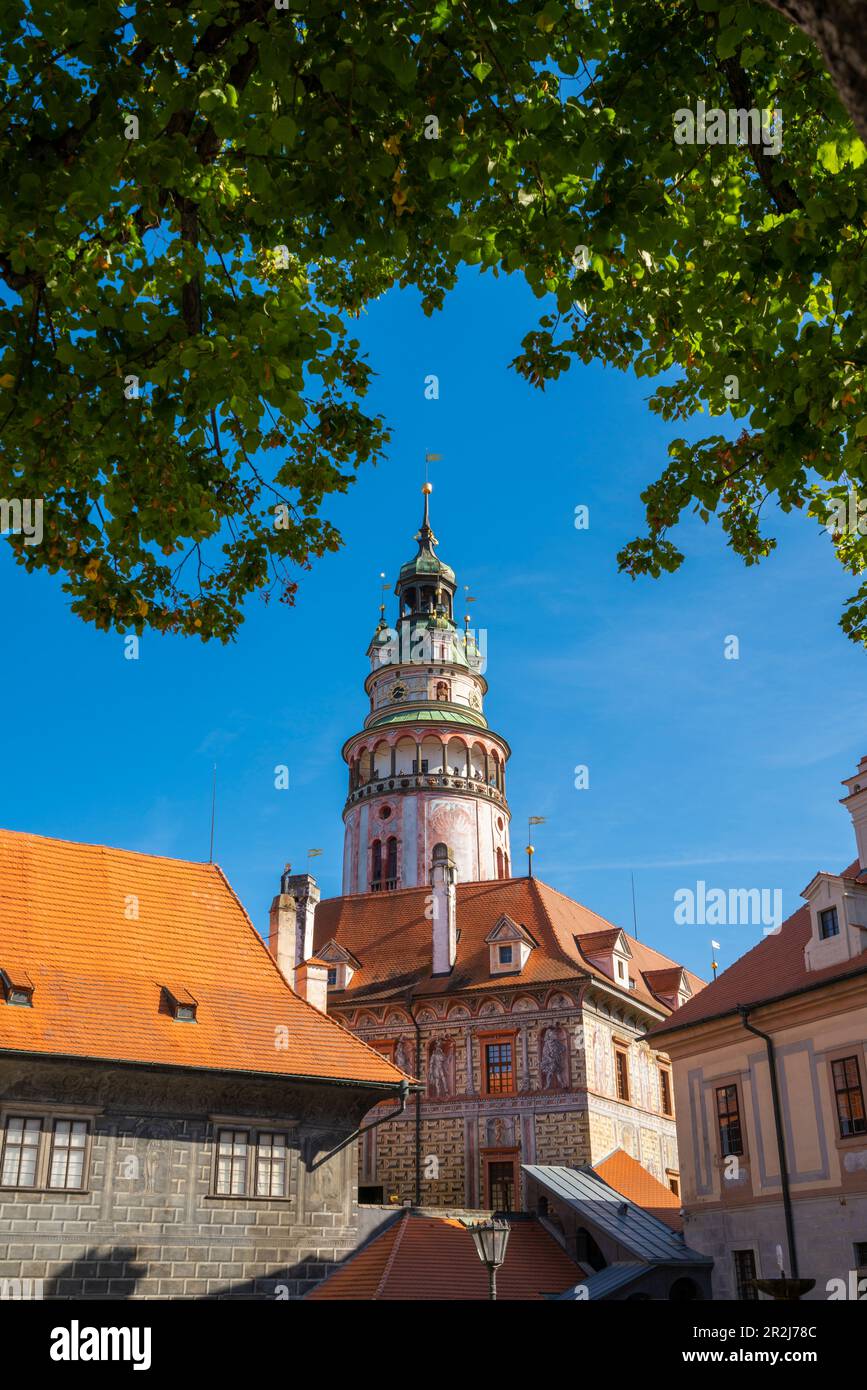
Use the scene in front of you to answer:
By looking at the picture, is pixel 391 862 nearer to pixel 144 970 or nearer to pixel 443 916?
pixel 443 916

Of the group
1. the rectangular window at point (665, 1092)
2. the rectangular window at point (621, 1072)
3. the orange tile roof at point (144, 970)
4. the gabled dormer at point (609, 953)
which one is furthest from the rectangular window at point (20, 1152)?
the rectangular window at point (665, 1092)

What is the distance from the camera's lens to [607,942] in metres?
35.5

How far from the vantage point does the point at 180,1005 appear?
66.6ft

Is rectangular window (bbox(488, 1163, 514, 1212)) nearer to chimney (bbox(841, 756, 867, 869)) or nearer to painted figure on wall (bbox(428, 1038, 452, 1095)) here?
painted figure on wall (bbox(428, 1038, 452, 1095))

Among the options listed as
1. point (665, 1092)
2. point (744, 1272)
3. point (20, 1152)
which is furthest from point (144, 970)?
point (665, 1092)

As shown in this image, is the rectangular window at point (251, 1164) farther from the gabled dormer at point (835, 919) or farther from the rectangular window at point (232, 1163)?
the gabled dormer at point (835, 919)

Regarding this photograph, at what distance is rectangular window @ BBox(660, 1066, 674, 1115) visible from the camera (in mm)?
36562

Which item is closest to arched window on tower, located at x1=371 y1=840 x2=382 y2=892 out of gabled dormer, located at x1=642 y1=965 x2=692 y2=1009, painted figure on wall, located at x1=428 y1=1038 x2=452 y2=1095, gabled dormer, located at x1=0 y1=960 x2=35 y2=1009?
gabled dormer, located at x1=642 y1=965 x2=692 y2=1009

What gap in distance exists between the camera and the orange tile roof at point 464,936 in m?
34.6

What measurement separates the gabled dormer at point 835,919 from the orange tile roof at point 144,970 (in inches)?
331

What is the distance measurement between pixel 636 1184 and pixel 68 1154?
58.1 ft

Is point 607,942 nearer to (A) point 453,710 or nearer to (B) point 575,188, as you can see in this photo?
(A) point 453,710
